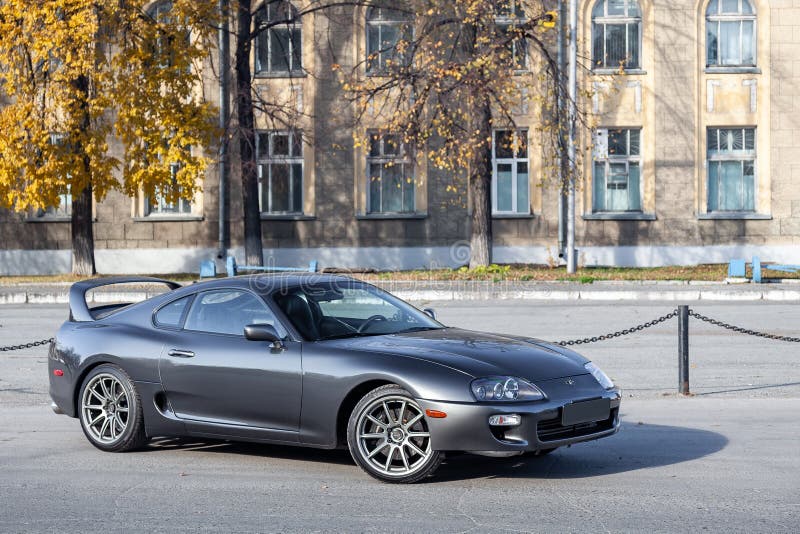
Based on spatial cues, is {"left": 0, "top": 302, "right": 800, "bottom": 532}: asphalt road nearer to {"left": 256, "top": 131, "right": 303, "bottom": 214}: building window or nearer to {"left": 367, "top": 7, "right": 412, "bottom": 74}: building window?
{"left": 256, "top": 131, "right": 303, "bottom": 214}: building window

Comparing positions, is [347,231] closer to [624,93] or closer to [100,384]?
[624,93]

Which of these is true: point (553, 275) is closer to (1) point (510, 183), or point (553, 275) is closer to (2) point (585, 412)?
(1) point (510, 183)

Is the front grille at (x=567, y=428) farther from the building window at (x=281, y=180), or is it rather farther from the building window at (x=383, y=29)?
the building window at (x=281, y=180)

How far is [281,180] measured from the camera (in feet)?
114

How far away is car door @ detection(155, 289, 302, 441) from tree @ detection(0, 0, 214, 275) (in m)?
20.5

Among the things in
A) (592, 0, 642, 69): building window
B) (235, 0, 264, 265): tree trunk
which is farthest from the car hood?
(592, 0, 642, 69): building window

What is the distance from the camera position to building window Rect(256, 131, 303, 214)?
34562mm

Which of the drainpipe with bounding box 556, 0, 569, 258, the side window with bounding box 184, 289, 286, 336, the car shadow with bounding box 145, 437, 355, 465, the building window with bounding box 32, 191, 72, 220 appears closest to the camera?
the side window with bounding box 184, 289, 286, 336

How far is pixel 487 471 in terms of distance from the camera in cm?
762

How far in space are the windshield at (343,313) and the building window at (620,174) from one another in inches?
1040

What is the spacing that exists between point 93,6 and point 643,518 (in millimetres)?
24728

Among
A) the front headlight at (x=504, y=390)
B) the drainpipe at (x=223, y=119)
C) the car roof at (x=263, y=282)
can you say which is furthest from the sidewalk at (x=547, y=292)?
the front headlight at (x=504, y=390)

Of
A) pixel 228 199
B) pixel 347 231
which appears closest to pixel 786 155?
pixel 347 231

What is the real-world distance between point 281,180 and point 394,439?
2798 cm
